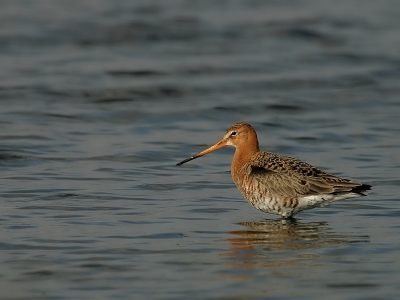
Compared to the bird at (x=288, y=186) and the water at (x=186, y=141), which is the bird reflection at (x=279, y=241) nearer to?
the water at (x=186, y=141)

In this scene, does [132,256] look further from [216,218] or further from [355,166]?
[355,166]

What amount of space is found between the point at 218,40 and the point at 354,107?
6.11 metres

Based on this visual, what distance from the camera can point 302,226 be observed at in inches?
393

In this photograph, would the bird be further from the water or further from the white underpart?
the water

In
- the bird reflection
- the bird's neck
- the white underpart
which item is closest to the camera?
the bird reflection

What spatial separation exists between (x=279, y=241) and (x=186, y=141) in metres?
5.58

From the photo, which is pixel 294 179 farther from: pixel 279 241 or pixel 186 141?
pixel 186 141

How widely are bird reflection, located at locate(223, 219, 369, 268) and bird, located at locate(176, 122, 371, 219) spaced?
21 centimetres

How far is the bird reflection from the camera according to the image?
27.4 feet

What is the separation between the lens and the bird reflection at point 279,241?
328 inches

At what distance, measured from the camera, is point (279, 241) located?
9.21 metres

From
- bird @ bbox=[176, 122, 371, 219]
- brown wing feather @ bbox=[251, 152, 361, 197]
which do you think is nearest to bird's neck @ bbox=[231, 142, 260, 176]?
bird @ bbox=[176, 122, 371, 219]

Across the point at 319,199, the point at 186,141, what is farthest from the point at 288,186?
the point at 186,141

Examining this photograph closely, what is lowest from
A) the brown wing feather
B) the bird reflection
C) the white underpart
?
the bird reflection
